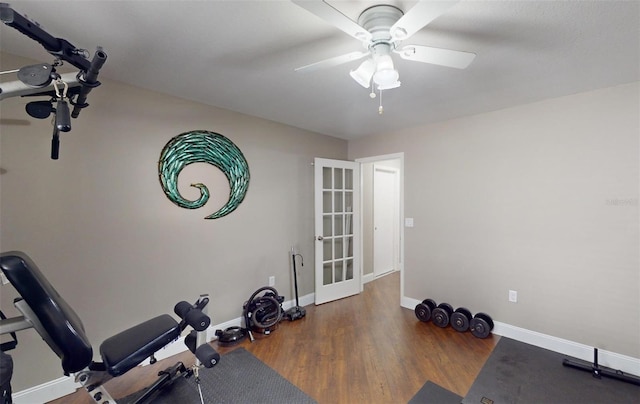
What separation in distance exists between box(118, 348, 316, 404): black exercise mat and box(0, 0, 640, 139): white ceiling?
8.18 feet

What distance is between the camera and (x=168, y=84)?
2340 mm

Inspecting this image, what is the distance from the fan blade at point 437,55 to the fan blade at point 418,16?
0.39ft

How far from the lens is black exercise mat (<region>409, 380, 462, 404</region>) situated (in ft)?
6.37

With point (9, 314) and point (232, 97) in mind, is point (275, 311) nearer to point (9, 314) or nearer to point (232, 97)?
point (9, 314)

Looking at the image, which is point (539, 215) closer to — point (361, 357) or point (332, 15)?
point (361, 357)

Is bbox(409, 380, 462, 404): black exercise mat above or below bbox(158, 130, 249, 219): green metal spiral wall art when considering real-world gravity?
below

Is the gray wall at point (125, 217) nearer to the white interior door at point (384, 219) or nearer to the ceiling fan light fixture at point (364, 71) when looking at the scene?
the ceiling fan light fixture at point (364, 71)

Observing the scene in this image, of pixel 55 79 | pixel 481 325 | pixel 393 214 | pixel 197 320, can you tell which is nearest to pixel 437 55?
pixel 55 79

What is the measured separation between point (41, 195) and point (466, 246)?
4.02 metres

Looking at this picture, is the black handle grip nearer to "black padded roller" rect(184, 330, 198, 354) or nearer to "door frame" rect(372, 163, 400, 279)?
"black padded roller" rect(184, 330, 198, 354)

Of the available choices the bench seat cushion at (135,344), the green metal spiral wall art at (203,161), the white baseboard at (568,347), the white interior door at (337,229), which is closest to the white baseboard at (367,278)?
the white interior door at (337,229)

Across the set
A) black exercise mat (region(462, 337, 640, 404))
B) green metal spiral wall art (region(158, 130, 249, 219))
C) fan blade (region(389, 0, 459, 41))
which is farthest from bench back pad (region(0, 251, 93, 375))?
black exercise mat (region(462, 337, 640, 404))

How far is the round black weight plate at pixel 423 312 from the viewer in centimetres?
321

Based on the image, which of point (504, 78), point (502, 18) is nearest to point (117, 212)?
point (502, 18)
